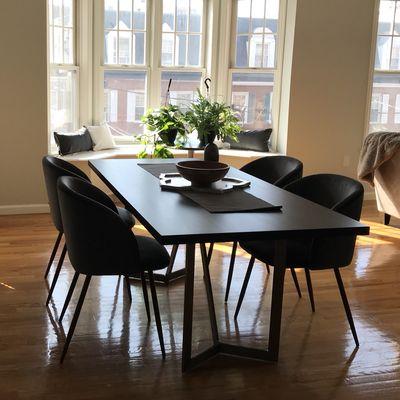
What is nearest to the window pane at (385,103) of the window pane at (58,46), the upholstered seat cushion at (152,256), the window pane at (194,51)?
the window pane at (194,51)

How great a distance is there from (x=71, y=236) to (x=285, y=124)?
4.14 m

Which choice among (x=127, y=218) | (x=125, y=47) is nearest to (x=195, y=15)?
(x=125, y=47)

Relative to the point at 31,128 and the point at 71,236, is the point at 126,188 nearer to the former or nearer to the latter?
the point at 71,236

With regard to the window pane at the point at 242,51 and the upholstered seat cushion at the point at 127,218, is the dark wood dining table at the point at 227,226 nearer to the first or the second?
the upholstered seat cushion at the point at 127,218

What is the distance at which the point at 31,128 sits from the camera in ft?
19.3

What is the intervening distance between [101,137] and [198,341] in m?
3.66

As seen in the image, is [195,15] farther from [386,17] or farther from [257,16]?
[386,17]

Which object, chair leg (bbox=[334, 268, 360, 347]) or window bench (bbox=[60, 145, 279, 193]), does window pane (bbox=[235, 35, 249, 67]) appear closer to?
window bench (bbox=[60, 145, 279, 193])

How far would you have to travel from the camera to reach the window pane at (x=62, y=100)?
6.33 m

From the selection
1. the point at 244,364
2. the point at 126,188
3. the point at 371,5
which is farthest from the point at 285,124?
the point at 244,364

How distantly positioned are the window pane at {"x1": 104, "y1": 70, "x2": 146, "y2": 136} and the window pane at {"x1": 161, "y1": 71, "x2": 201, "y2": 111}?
23cm

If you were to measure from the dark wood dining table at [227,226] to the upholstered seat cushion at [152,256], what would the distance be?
10.3 inches

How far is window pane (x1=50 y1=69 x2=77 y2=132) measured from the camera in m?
6.33

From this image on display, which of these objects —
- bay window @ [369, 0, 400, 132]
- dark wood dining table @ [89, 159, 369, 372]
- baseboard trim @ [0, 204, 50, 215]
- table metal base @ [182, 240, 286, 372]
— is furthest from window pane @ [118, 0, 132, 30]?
table metal base @ [182, 240, 286, 372]
